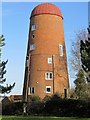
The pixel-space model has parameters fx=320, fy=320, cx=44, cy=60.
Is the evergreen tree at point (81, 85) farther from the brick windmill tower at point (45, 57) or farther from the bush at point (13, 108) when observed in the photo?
the brick windmill tower at point (45, 57)

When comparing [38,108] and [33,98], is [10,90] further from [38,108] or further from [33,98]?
[33,98]

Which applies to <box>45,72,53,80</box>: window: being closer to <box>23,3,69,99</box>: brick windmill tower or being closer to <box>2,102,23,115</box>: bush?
<box>23,3,69,99</box>: brick windmill tower

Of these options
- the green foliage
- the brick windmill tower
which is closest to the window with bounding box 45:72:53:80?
the brick windmill tower

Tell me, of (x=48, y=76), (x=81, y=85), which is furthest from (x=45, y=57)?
(x=81, y=85)

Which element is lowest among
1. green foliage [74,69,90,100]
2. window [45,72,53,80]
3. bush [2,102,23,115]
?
bush [2,102,23,115]

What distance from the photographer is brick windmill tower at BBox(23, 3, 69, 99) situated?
52.6 metres

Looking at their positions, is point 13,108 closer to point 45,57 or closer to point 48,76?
point 48,76

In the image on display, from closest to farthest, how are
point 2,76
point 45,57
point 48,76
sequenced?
point 2,76
point 48,76
point 45,57

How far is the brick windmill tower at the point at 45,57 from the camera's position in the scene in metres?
52.6

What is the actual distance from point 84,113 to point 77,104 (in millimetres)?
1641

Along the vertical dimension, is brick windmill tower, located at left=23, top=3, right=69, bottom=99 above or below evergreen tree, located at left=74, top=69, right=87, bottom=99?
above

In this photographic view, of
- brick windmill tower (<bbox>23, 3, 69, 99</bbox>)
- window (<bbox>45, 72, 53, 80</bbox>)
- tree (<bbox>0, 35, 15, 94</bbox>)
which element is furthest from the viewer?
window (<bbox>45, 72, 53, 80</bbox>)

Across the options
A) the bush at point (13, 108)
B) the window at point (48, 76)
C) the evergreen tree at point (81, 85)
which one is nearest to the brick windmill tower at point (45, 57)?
the window at point (48, 76)

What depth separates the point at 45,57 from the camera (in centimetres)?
5362
